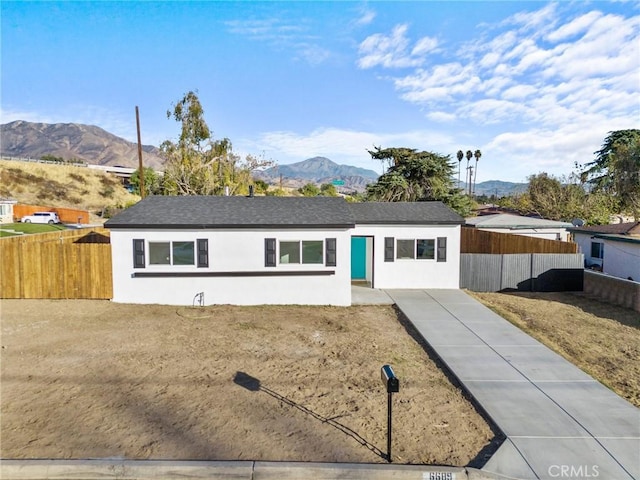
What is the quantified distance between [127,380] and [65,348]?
2.88m

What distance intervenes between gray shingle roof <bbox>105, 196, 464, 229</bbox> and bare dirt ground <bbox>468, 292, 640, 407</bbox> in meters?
4.33

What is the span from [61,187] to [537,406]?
78484 mm

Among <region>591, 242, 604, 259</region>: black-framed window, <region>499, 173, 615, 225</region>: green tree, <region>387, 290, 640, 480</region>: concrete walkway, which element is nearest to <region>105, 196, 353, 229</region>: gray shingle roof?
<region>387, 290, 640, 480</region>: concrete walkway

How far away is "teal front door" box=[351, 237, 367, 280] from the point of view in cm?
1773

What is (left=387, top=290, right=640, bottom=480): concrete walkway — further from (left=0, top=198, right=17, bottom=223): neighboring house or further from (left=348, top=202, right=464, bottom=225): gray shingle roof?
(left=0, top=198, right=17, bottom=223): neighboring house

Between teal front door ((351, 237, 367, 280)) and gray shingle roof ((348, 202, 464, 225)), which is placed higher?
gray shingle roof ((348, 202, 464, 225))

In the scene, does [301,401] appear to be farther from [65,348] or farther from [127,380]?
[65,348]

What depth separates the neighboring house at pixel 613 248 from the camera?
16047 millimetres

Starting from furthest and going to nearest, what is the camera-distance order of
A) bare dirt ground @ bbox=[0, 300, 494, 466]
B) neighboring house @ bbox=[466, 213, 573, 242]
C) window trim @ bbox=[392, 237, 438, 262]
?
neighboring house @ bbox=[466, 213, 573, 242] → window trim @ bbox=[392, 237, 438, 262] → bare dirt ground @ bbox=[0, 300, 494, 466]

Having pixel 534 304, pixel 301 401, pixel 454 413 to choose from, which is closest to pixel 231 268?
pixel 301 401

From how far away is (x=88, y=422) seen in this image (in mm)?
6012

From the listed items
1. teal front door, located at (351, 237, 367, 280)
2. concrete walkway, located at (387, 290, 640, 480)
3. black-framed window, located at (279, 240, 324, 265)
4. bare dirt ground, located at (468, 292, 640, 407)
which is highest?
black-framed window, located at (279, 240, 324, 265)

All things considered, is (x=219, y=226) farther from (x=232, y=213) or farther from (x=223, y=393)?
(x=223, y=393)

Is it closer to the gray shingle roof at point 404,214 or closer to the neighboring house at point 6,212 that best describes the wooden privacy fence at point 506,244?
the gray shingle roof at point 404,214
